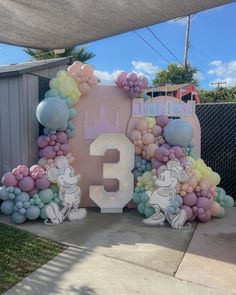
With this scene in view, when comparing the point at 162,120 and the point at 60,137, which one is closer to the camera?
the point at 60,137

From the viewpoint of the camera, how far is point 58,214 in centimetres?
478

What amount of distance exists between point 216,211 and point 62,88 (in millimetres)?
3179

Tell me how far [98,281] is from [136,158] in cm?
282

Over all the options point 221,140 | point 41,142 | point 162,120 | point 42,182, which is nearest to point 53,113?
point 41,142

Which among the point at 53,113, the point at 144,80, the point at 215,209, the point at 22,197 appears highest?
the point at 144,80

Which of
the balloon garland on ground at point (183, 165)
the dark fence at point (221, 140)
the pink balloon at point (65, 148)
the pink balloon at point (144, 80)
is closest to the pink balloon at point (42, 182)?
the pink balloon at point (65, 148)

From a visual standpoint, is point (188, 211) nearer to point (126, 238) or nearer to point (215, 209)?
point (215, 209)

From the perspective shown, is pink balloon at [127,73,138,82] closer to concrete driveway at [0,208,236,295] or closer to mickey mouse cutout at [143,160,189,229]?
mickey mouse cutout at [143,160,189,229]

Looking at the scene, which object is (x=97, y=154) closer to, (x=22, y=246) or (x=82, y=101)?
(x=82, y=101)

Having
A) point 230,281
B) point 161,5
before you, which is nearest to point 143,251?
point 230,281

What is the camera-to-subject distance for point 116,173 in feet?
18.1

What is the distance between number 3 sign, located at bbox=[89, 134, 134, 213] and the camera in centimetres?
543

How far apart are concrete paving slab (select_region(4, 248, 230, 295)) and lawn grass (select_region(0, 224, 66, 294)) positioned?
0.11 m

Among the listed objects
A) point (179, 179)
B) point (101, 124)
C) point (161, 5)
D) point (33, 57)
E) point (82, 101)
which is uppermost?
point (33, 57)
